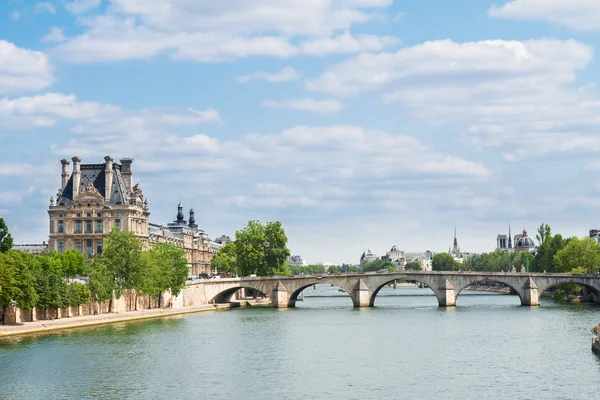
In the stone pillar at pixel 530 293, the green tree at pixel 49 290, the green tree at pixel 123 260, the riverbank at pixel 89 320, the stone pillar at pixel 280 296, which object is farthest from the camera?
the stone pillar at pixel 280 296

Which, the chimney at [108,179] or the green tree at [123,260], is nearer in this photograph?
the green tree at [123,260]

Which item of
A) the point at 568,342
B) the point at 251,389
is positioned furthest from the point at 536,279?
the point at 251,389

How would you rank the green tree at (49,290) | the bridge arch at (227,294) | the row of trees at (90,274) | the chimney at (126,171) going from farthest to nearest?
the chimney at (126,171)
the bridge arch at (227,294)
the green tree at (49,290)
the row of trees at (90,274)

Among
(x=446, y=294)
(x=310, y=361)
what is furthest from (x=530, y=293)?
(x=310, y=361)

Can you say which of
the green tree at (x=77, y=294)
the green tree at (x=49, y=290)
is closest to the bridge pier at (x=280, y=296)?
the green tree at (x=77, y=294)

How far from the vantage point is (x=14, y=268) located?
66875mm

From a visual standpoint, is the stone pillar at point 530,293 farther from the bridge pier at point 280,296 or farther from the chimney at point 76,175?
the chimney at point 76,175

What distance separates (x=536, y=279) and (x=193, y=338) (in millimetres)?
52681

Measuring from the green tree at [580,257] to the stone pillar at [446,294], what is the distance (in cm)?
2201

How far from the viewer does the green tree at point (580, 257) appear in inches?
4847

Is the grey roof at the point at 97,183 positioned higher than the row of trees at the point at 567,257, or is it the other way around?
the grey roof at the point at 97,183

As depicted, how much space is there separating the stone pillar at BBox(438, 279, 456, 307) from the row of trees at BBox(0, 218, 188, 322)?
2907 cm

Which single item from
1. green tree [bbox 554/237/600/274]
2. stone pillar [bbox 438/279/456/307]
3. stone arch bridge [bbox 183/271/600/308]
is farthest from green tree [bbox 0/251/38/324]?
green tree [bbox 554/237/600/274]

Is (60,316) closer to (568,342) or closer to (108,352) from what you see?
(108,352)
